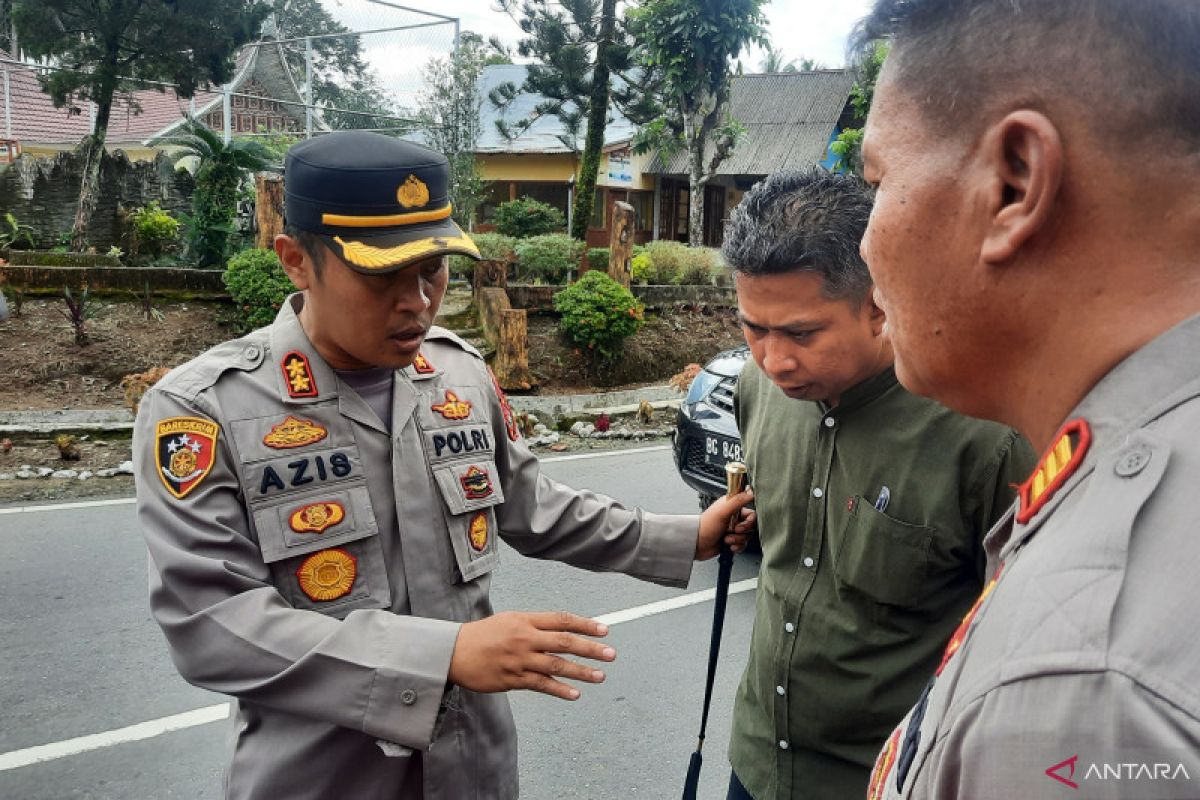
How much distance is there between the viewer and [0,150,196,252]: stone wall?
1289 centimetres

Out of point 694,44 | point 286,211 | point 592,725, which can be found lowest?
point 592,725

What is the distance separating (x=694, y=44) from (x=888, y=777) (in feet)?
54.4

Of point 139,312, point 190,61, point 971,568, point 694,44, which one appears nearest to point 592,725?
point 971,568

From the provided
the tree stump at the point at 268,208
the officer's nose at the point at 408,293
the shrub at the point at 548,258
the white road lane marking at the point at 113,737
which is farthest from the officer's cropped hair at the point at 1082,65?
the shrub at the point at 548,258

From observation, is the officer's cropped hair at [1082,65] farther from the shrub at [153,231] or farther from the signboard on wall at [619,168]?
the signboard on wall at [619,168]

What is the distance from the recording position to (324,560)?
1.62m

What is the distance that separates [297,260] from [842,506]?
115cm

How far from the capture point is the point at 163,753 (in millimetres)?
3242

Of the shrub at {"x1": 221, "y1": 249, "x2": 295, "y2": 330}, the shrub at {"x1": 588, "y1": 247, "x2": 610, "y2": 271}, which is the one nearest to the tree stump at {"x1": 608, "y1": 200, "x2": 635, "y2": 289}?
the shrub at {"x1": 588, "y1": 247, "x2": 610, "y2": 271}

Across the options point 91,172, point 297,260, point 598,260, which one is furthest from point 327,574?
point 91,172

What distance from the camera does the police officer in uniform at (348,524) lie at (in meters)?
1.43

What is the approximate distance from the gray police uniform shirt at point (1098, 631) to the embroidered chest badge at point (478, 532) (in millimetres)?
1179

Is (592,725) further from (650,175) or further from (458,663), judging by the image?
(650,175)

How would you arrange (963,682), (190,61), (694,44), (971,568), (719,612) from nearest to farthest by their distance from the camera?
(963,682)
(971,568)
(719,612)
(190,61)
(694,44)
